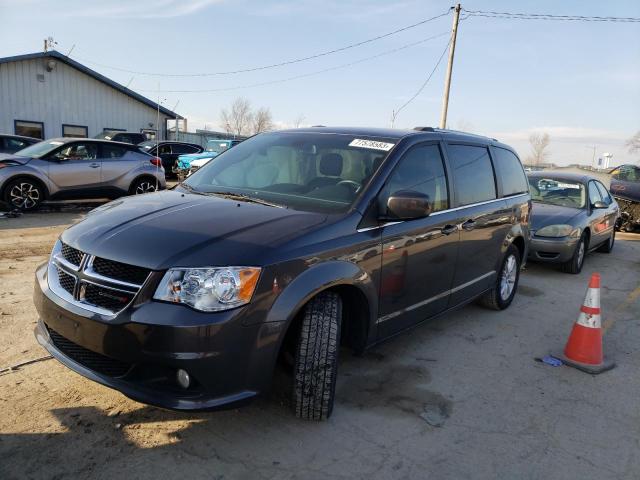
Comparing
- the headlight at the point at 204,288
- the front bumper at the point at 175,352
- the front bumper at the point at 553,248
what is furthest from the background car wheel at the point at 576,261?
the headlight at the point at 204,288

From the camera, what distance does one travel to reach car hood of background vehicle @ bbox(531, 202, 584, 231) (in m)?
7.84

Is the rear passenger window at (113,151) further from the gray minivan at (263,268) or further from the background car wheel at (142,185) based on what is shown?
the gray minivan at (263,268)

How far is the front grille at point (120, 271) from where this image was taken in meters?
2.53

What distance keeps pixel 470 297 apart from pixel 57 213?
9.24 meters

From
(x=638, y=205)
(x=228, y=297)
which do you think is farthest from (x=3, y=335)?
(x=638, y=205)

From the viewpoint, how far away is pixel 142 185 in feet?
39.1

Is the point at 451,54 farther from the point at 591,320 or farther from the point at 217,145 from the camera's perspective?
the point at 591,320

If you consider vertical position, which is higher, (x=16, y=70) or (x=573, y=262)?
(x=16, y=70)

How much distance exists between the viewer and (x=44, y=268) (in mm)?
3203

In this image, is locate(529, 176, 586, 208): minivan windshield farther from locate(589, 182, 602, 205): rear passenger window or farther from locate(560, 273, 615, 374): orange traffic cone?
locate(560, 273, 615, 374): orange traffic cone

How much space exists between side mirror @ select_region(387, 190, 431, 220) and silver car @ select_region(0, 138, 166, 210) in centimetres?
810

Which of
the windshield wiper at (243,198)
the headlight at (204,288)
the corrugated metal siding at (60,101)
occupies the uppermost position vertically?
the corrugated metal siding at (60,101)

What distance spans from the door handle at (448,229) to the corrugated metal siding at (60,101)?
2289 centimetres

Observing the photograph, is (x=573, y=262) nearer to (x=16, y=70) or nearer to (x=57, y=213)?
(x=57, y=213)
